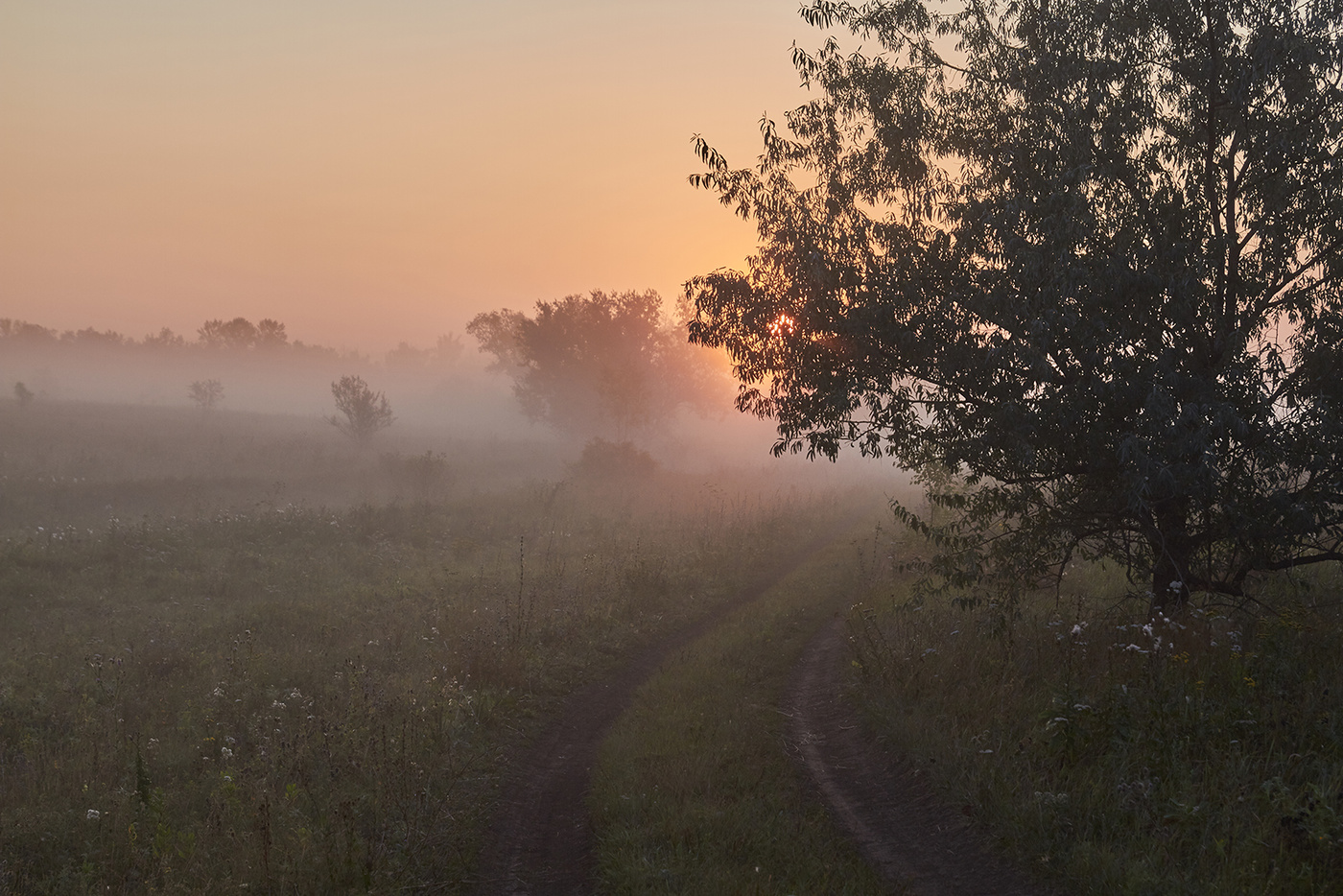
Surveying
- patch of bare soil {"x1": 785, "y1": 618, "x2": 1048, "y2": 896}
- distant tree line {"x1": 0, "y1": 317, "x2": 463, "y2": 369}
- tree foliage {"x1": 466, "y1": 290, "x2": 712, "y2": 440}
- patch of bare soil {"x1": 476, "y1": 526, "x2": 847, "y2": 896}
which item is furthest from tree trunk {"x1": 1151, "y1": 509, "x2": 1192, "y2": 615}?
distant tree line {"x1": 0, "y1": 317, "x2": 463, "y2": 369}

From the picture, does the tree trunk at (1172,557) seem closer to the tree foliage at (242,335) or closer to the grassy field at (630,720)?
the grassy field at (630,720)

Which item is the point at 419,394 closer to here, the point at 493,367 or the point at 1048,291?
the point at 493,367

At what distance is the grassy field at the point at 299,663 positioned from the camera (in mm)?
7672

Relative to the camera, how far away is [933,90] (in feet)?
40.5

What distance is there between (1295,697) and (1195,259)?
5.19 meters

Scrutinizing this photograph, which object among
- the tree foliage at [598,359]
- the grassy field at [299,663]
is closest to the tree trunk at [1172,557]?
the grassy field at [299,663]

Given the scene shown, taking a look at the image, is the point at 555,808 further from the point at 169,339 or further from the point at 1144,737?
the point at 169,339

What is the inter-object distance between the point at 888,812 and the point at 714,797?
1895 mm

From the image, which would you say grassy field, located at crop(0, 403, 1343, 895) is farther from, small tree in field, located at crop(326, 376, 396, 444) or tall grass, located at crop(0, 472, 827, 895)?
small tree in field, located at crop(326, 376, 396, 444)

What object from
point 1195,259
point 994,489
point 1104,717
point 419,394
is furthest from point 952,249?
point 419,394

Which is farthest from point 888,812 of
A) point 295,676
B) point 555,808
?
point 295,676

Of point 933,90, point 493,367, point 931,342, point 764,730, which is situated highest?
point 493,367

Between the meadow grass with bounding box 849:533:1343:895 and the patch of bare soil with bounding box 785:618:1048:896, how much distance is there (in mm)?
281

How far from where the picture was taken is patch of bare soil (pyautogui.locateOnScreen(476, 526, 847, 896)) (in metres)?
7.24
